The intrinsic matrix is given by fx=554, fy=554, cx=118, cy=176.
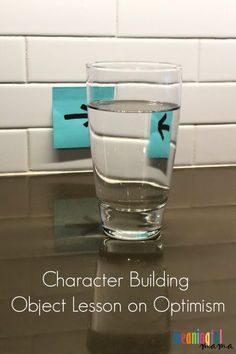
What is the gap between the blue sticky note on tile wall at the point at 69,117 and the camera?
0.86m

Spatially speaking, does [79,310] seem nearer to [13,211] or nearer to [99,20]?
[13,211]

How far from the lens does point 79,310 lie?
0.47m

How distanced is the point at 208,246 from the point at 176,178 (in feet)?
0.93

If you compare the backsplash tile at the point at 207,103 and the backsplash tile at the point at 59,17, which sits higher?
the backsplash tile at the point at 59,17

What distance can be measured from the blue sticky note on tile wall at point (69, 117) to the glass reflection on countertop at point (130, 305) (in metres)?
0.29

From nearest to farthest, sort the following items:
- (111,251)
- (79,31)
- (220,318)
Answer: (220,318) < (111,251) < (79,31)

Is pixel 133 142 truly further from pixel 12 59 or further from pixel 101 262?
pixel 12 59

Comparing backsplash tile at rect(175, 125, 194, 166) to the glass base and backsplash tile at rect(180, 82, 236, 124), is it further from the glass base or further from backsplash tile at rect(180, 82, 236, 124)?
the glass base

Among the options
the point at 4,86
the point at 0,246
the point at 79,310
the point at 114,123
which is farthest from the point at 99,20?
the point at 79,310

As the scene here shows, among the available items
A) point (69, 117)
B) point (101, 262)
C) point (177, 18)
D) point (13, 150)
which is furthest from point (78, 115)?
point (101, 262)

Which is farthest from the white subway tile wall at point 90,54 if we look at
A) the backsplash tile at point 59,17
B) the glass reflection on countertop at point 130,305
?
the glass reflection on countertop at point 130,305

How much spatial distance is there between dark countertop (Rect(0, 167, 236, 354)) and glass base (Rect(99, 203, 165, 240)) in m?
0.01

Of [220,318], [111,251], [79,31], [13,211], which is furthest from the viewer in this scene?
[79,31]

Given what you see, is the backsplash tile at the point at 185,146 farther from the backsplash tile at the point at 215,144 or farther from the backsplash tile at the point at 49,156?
the backsplash tile at the point at 49,156
